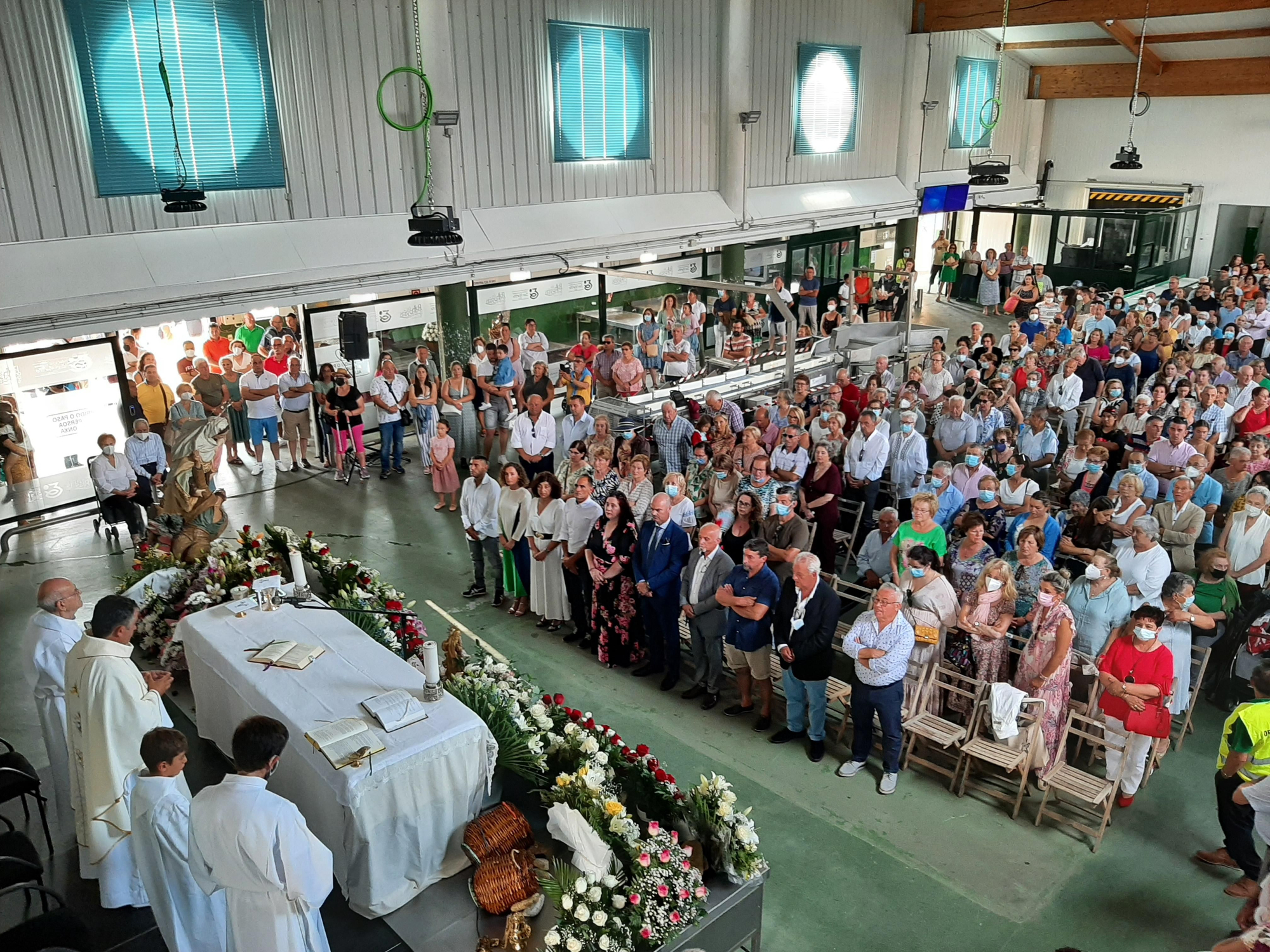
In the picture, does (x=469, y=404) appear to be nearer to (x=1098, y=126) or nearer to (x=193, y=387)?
(x=193, y=387)

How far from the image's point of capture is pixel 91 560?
376 inches

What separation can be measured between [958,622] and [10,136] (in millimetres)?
9834

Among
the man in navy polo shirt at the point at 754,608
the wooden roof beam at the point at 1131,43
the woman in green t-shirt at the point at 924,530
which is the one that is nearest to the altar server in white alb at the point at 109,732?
the man in navy polo shirt at the point at 754,608

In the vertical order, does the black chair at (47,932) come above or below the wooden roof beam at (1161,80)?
below

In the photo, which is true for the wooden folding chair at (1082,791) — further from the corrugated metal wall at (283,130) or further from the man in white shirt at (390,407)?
the corrugated metal wall at (283,130)

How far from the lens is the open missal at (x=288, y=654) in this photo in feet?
15.7

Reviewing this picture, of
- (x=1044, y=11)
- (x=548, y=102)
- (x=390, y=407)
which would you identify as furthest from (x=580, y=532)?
(x=1044, y=11)

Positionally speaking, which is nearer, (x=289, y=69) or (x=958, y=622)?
(x=958, y=622)

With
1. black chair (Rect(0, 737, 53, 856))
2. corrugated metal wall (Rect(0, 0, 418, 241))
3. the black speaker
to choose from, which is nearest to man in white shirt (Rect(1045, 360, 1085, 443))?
the black speaker

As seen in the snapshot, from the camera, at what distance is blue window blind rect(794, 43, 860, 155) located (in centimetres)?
1733

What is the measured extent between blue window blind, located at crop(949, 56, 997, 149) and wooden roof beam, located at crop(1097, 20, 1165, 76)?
108 inches

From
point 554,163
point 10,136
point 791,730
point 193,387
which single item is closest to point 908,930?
point 791,730

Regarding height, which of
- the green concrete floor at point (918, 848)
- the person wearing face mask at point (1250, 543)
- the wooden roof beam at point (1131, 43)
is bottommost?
the green concrete floor at point (918, 848)

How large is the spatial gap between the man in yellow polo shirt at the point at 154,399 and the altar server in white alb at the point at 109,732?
687cm
